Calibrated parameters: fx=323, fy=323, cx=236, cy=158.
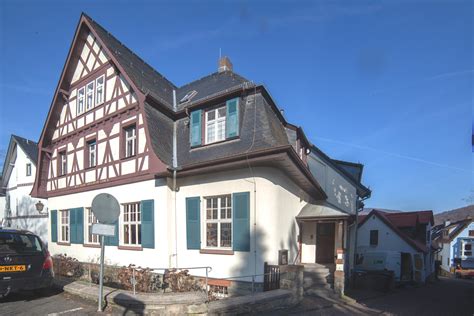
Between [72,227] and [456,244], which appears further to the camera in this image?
[456,244]

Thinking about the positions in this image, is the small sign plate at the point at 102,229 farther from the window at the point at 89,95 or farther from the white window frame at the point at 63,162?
the white window frame at the point at 63,162

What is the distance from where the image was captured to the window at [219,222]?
1020cm

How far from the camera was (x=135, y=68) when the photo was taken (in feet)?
46.5

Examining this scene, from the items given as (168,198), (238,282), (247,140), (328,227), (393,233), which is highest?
(247,140)

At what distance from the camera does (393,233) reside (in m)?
23.5

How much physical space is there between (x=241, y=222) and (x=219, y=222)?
37.6 inches

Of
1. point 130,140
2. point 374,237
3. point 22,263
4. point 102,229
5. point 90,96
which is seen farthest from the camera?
point 374,237

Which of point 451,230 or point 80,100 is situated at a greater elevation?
point 80,100

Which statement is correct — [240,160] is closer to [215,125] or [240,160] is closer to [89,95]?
[215,125]

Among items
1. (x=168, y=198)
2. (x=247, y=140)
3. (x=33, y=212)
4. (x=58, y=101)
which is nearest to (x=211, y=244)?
(x=168, y=198)

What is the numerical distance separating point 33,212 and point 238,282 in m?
21.3

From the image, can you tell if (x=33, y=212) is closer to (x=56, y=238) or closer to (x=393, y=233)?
(x=56, y=238)

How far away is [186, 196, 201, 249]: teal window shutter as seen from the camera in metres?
10.6

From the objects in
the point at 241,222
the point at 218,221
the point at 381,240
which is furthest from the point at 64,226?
the point at 381,240
